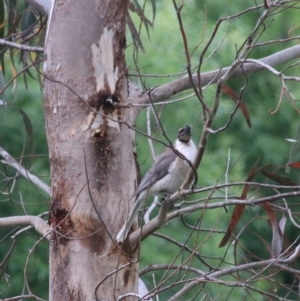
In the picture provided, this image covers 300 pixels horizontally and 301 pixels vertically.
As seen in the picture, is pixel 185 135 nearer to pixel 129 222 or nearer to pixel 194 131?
pixel 129 222

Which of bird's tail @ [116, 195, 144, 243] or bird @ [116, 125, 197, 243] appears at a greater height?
bird @ [116, 125, 197, 243]

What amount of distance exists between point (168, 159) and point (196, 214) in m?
2.08

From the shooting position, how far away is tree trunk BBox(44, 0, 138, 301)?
2.70 meters

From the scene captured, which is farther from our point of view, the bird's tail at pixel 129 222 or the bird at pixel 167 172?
the bird at pixel 167 172

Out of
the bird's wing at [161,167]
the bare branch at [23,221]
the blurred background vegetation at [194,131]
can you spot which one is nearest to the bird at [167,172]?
the bird's wing at [161,167]

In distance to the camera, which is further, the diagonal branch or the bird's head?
the bird's head

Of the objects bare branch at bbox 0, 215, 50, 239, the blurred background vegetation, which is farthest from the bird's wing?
the blurred background vegetation

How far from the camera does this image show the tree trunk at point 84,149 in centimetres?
270

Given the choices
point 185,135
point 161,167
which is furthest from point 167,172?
point 185,135

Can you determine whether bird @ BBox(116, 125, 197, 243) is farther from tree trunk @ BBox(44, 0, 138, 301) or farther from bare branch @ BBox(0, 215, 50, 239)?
bare branch @ BBox(0, 215, 50, 239)

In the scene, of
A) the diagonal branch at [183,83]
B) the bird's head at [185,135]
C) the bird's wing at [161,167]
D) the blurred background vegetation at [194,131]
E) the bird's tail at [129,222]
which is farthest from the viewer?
the blurred background vegetation at [194,131]

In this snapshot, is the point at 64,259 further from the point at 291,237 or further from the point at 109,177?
the point at 291,237

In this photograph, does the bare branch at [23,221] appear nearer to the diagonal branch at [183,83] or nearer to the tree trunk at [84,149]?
the tree trunk at [84,149]

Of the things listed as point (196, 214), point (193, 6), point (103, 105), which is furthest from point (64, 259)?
point (193, 6)
